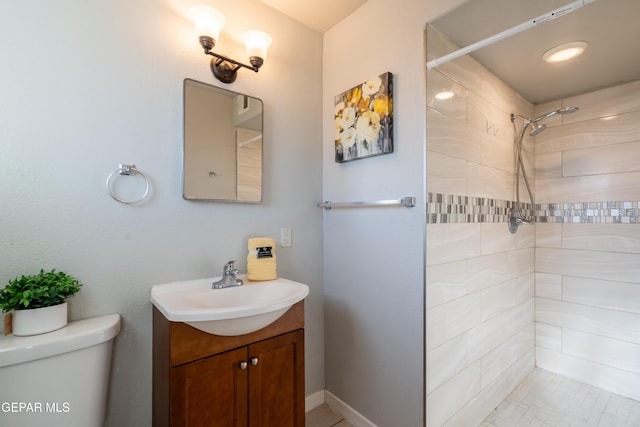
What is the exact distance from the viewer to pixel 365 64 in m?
1.62

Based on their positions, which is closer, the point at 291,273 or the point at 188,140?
the point at 188,140

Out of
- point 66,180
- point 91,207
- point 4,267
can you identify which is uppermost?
point 66,180

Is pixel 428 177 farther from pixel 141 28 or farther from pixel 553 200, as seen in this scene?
pixel 553 200

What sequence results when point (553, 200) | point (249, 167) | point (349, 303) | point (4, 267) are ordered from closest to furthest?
point (4, 267)
point (249, 167)
point (349, 303)
point (553, 200)

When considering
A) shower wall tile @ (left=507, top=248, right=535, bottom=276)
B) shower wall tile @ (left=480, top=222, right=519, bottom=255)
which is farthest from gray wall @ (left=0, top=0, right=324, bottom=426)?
shower wall tile @ (left=507, top=248, right=535, bottom=276)

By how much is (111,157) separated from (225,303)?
78 centimetres

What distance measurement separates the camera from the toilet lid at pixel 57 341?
2.78ft

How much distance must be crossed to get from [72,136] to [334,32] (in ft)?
5.05

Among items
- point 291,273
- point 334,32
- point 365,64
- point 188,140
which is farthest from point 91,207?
point 334,32

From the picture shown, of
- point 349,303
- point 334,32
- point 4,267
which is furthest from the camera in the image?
point 334,32

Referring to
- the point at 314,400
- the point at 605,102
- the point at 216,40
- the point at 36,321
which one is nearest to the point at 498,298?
the point at 314,400

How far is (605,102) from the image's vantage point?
2.04 metres

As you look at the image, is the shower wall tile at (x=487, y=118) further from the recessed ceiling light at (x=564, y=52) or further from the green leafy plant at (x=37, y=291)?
the green leafy plant at (x=37, y=291)

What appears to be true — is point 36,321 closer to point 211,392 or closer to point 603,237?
point 211,392
